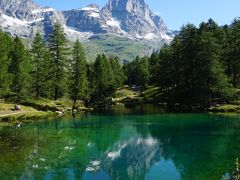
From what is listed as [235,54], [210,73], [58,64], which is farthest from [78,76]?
[235,54]

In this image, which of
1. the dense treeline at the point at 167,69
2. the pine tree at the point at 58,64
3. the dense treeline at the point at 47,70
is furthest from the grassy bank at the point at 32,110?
the pine tree at the point at 58,64

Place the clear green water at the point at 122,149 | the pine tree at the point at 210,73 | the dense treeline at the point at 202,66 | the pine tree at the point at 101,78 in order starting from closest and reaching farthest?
the clear green water at the point at 122,149
the pine tree at the point at 210,73
the dense treeline at the point at 202,66
the pine tree at the point at 101,78

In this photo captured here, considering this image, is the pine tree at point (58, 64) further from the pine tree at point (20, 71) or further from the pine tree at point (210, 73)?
the pine tree at point (210, 73)

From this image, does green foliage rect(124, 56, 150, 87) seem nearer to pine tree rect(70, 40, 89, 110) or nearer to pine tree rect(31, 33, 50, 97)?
pine tree rect(70, 40, 89, 110)

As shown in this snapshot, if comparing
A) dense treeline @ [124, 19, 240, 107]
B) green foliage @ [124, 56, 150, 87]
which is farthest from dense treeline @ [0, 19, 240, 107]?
green foliage @ [124, 56, 150, 87]

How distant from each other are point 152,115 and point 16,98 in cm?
3076

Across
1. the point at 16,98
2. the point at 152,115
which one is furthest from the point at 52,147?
the point at 16,98

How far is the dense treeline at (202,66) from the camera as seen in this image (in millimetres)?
87000

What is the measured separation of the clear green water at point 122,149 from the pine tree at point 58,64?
78.2 ft

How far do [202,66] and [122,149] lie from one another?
48.5m

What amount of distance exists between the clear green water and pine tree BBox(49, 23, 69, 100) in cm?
2382

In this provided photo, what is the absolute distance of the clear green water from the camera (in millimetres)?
34781

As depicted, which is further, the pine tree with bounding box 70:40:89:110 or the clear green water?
the pine tree with bounding box 70:40:89:110

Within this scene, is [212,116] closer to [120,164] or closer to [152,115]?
[152,115]
